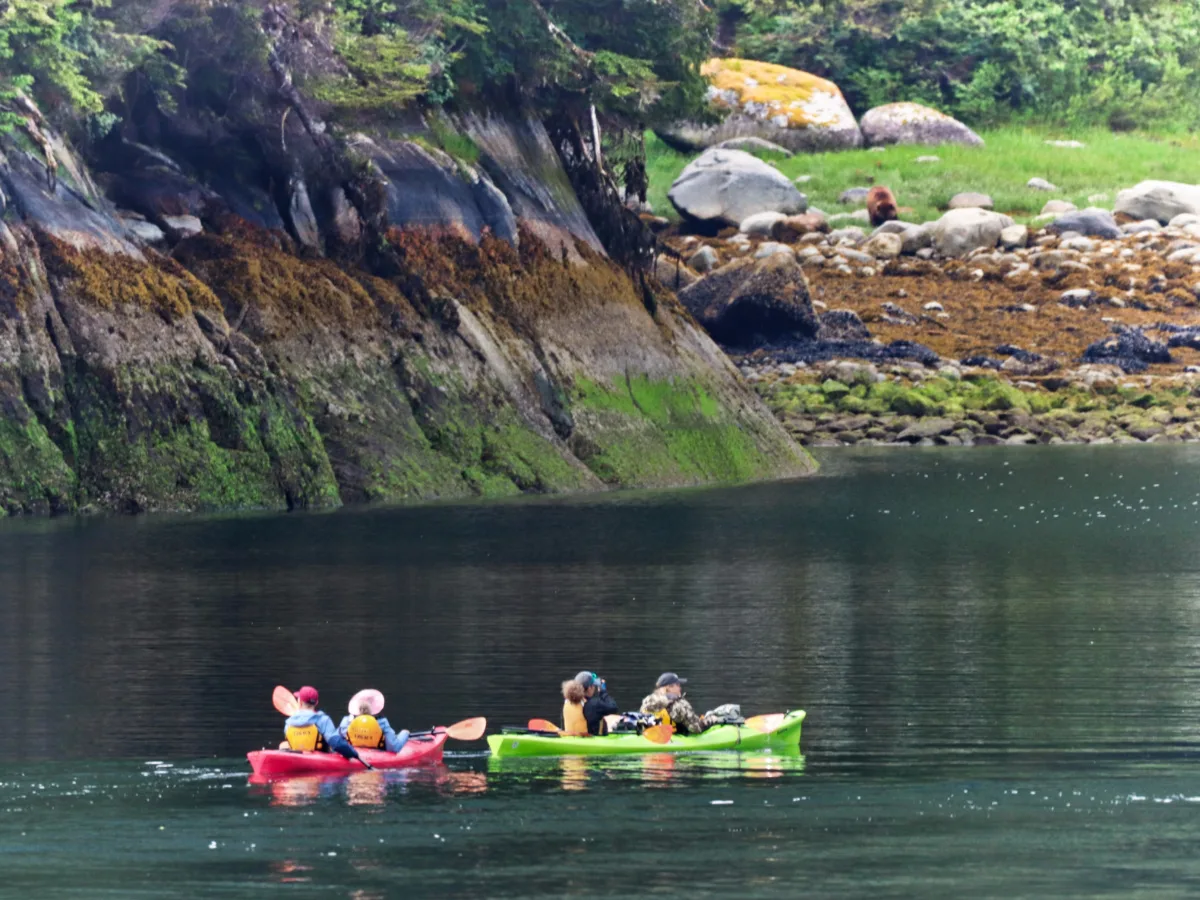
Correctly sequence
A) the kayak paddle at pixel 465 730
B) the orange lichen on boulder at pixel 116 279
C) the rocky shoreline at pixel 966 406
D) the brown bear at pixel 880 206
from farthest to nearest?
the brown bear at pixel 880 206 → the rocky shoreline at pixel 966 406 → the orange lichen on boulder at pixel 116 279 → the kayak paddle at pixel 465 730

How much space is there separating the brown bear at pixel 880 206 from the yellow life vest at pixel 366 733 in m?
87.2

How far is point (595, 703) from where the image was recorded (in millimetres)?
23219

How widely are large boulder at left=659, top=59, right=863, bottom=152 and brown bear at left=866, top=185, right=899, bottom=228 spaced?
355 inches

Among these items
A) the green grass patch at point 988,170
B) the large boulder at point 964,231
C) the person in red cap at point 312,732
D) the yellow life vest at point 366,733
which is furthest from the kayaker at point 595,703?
the green grass patch at point 988,170

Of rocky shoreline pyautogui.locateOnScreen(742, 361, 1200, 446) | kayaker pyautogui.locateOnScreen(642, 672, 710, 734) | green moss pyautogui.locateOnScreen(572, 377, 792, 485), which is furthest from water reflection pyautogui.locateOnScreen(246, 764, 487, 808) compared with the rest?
rocky shoreline pyautogui.locateOnScreen(742, 361, 1200, 446)

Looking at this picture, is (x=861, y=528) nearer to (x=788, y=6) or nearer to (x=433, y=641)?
(x=433, y=641)

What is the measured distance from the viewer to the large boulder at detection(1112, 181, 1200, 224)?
10825 centimetres

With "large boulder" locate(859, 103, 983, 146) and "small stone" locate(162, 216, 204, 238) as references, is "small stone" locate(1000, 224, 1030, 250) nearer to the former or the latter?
"large boulder" locate(859, 103, 983, 146)

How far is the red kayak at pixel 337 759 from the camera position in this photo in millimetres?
21234

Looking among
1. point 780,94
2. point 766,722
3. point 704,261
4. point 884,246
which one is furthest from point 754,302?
point 766,722

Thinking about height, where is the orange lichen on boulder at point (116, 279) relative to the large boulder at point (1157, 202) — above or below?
below

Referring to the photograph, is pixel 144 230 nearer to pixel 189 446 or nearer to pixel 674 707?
pixel 189 446

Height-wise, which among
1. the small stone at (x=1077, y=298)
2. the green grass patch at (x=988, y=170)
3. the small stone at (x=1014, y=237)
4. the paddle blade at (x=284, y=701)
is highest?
the green grass patch at (x=988, y=170)

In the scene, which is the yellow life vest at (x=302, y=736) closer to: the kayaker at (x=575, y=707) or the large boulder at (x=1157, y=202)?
the kayaker at (x=575, y=707)
